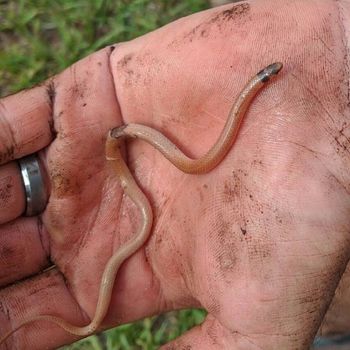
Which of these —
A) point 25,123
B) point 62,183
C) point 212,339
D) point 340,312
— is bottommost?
point 340,312

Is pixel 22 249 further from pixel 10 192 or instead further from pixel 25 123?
pixel 25 123

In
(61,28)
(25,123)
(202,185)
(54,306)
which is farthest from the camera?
(61,28)

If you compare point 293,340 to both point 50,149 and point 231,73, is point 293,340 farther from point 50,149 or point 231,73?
point 50,149

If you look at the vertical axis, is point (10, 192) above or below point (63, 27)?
below

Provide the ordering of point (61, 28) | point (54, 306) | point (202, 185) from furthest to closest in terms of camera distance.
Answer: point (61, 28) < point (54, 306) < point (202, 185)

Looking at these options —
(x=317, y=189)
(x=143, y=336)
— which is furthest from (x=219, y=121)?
(x=143, y=336)

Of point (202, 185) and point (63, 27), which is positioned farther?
point (63, 27)

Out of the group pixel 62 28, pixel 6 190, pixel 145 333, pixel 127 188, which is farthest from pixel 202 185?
pixel 62 28
